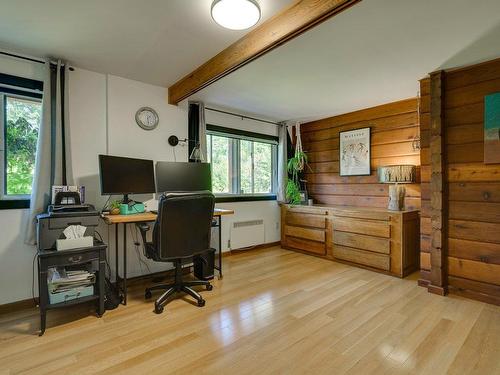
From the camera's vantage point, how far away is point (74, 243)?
2.07 meters

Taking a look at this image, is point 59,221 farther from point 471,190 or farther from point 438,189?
point 471,190

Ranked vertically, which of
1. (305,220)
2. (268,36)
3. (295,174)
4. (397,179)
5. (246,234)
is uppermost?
(268,36)

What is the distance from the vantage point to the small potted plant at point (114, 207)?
98.4 inches

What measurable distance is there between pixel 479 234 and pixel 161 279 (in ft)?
10.5

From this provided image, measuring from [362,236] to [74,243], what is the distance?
3.04 metres

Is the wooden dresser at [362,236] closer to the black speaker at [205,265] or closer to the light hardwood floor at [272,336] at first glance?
the light hardwood floor at [272,336]

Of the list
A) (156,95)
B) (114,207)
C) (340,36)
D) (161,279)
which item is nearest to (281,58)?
(340,36)

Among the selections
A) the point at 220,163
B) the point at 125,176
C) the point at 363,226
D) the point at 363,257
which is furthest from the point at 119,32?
the point at 363,257

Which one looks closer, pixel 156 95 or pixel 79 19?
pixel 79 19

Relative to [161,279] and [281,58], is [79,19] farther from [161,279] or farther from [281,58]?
[161,279]

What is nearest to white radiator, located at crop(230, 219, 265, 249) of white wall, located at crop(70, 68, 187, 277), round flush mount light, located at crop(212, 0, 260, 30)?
white wall, located at crop(70, 68, 187, 277)

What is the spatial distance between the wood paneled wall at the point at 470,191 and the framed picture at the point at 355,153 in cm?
111

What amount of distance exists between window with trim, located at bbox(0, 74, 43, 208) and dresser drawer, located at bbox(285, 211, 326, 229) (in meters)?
3.26

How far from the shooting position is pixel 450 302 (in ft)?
7.85
